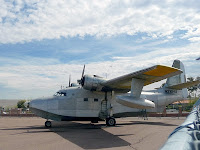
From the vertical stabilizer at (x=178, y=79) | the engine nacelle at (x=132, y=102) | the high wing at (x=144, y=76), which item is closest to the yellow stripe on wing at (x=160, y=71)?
the high wing at (x=144, y=76)

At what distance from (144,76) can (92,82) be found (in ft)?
13.2

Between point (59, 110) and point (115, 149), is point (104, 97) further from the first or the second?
point (115, 149)

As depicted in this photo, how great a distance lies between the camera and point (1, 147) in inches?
324

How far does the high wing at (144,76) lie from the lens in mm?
11500

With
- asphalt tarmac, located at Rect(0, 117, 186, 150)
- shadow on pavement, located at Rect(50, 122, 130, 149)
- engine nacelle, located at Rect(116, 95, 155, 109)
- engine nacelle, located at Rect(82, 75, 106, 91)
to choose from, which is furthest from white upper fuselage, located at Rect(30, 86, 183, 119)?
engine nacelle, located at Rect(116, 95, 155, 109)

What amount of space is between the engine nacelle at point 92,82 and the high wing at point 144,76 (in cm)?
38

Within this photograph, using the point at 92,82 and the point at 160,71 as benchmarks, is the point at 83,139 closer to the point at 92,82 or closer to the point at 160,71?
the point at 92,82

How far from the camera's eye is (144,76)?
42.2 feet

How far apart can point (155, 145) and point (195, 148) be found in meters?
7.87

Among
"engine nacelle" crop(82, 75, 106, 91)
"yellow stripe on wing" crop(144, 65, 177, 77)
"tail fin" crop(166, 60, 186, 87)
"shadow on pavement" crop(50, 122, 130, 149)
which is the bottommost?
"shadow on pavement" crop(50, 122, 130, 149)

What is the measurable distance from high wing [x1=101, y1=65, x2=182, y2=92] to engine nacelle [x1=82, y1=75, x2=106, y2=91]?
1.26 feet

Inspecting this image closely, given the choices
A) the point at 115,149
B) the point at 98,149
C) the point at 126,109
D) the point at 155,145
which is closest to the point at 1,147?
the point at 98,149

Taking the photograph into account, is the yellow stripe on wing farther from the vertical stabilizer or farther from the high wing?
the vertical stabilizer

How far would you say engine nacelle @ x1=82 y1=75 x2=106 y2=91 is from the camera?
15102 mm
